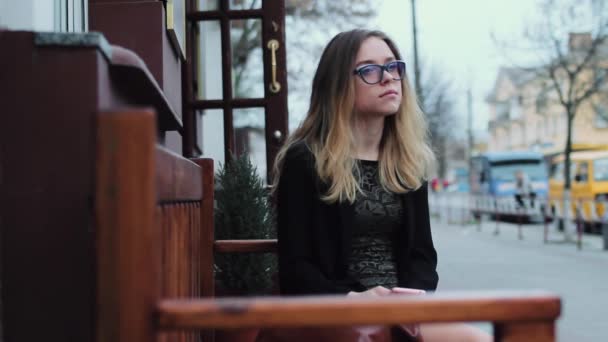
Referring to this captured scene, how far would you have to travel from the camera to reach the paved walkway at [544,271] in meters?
6.06

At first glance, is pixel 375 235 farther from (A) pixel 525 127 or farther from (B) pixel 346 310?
(A) pixel 525 127

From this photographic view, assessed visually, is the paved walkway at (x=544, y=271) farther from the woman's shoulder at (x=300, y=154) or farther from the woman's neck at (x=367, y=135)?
the woman's shoulder at (x=300, y=154)

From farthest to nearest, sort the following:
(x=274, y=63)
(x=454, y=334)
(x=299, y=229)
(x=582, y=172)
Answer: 1. (x=582, y=172)
2. (x=274, y=63)
3. (x=299, y=229)
4. (x=454, y=334)

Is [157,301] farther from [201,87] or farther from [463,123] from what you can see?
[463,123]

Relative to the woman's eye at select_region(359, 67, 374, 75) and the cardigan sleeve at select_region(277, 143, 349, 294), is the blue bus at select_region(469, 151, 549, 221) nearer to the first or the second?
the woman's eye at select_region(359, 67, 374, 75)

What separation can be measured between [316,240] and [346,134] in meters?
0.38

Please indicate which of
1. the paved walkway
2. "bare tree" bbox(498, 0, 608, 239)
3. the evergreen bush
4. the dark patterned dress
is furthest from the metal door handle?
"bare tree" bbox(498, 0, 608, 239)

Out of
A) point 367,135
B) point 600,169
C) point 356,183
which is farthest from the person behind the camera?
point 600,169

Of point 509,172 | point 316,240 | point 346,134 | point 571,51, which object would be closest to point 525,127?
point 509,172

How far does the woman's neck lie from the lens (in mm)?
2322

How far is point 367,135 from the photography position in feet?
7.67

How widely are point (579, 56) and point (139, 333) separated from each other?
19649 millimetres

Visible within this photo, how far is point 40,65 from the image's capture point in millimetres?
1304

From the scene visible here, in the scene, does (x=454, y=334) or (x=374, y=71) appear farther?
(x=374, y=71)
